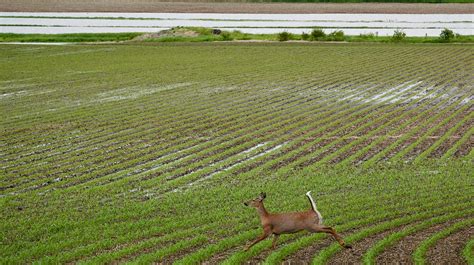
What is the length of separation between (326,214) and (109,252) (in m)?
4.61

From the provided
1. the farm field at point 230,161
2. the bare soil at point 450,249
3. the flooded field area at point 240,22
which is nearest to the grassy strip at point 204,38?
the flooded field area at point 240,22

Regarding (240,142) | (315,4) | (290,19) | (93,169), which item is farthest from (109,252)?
(315,4)

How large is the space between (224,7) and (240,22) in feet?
69.6

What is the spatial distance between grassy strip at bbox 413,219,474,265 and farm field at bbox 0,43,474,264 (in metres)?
0.05

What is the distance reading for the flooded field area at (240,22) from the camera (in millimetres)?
81750

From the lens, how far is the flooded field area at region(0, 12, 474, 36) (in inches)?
3219

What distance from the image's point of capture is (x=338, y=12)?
106812mm

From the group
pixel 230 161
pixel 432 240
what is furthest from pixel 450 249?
pixel 230 161

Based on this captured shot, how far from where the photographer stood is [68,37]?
73.1 metres

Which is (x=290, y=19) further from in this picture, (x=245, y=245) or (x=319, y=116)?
(x=245, y=245)

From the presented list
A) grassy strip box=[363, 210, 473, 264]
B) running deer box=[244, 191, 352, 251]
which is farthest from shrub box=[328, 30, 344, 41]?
running deer box=[244, 191, 352, 251]

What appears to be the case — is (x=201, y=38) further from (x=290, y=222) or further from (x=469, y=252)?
(x=290, y=222)

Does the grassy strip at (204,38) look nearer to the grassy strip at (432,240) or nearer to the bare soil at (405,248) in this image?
the grassy strip at (432,240)

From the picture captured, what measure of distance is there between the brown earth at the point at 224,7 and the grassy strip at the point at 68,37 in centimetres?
3735
